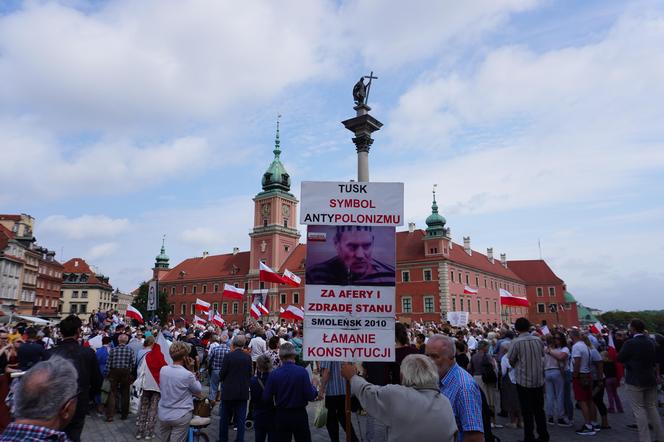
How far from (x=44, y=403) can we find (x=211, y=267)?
81.8 meters

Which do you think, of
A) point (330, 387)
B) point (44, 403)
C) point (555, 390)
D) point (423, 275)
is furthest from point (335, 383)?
point (423, 275)

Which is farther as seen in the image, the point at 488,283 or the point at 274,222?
the point at 274,222

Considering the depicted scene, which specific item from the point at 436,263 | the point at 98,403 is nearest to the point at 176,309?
the point at 436,263

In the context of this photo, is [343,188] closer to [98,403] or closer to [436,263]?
[98,403]

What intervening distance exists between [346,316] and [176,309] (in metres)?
84.2

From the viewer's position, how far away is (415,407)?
3.35 metres

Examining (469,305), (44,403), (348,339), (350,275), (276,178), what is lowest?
(44,403)

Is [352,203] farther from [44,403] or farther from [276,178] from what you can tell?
[276,178]

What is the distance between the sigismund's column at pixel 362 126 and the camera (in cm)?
1141

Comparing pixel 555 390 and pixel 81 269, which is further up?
pixel 81 269

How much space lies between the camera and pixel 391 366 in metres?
7.21

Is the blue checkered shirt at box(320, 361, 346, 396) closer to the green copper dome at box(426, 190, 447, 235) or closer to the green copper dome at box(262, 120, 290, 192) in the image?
the green copper dome at box(426, 190, 447, 235)

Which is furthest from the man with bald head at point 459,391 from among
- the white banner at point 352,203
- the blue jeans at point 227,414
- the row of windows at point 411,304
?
the row of windows at point 411,304

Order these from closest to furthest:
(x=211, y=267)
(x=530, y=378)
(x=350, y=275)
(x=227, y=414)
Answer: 1. (x=350, y=275)
2. (x=530, y=378)
3. (x=227, y=414)
4. (x=211, y=267)
